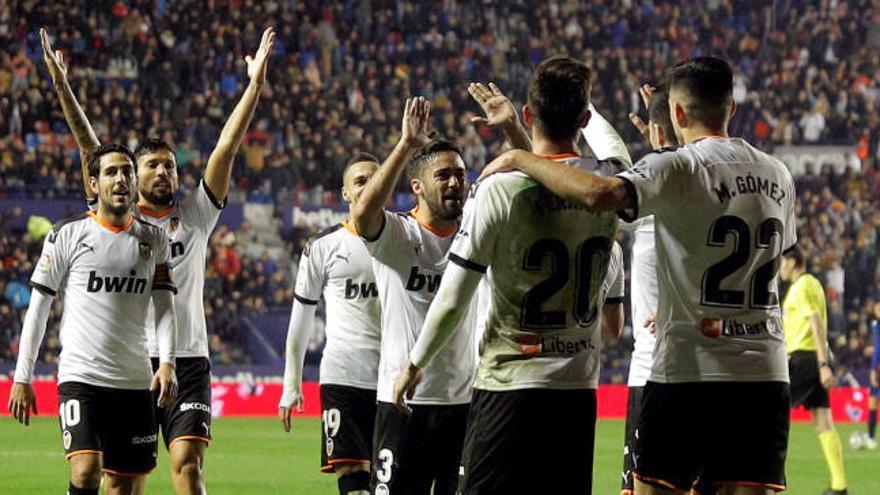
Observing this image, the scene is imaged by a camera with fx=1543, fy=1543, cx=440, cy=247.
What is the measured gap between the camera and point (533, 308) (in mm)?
5898

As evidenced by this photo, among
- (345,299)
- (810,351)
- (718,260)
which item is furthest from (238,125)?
(810,351)

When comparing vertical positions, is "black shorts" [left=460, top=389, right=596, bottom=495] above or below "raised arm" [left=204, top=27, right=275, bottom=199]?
below

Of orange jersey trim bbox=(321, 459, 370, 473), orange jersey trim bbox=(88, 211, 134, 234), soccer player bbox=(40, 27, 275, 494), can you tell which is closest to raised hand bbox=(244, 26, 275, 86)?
soccer player bbox=(40, 27, 275, 494)

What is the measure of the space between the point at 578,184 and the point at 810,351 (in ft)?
32.6

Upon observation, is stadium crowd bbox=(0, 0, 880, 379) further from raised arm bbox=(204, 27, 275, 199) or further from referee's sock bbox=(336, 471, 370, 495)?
referee's sock bbox=(336, 471, 370, 495)

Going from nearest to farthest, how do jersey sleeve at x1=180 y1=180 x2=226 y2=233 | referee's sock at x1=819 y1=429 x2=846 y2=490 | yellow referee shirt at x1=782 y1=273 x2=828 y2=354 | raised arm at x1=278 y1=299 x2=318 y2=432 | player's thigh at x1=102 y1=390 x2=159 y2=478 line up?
player's thigh at x1=102 y1=390 x2=159 y2=478 < raised arm at x1=278 y1=299 x2=318 y2=432 < jersey sleeve at x1=180 y1=180 x2=226 y2=233 < referee's sock at x1=819 y1=429 x2=846 y2=490 < yellow referee shirt at x1=782 y1=273 x2=828 y2=354

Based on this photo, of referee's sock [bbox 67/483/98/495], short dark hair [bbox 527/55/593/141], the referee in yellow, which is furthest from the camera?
the referee in yellow

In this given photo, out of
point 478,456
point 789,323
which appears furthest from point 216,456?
point 478,456

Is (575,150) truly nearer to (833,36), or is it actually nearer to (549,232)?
(549,232)

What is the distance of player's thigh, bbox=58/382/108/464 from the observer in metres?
8.52

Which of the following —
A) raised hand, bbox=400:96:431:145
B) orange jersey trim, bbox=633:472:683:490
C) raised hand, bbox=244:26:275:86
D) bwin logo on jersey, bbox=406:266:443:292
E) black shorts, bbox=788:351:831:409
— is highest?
raised hand, bbox=244:26:275:86

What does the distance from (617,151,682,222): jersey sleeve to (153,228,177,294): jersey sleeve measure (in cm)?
368

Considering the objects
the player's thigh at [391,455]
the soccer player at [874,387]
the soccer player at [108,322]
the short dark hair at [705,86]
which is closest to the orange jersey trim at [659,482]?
the short dark hair at [705,86]

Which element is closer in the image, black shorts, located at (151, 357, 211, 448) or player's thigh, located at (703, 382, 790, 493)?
player's thigh, located at (703, 382, 790, 493)
